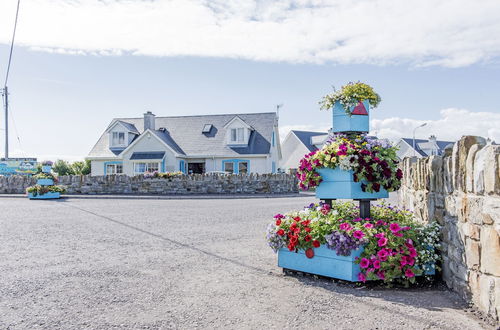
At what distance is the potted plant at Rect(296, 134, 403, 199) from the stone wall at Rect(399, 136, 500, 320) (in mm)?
603

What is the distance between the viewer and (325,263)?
17.7ft

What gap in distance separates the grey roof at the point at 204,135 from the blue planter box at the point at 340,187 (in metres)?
25.4

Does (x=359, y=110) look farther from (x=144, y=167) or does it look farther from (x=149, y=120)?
(x=149, y=120)

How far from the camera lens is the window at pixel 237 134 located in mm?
32469

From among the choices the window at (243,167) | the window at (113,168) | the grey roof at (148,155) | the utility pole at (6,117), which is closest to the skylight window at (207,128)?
the grey roof at (148,155)

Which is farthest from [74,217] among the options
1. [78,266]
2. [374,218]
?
[374,218]

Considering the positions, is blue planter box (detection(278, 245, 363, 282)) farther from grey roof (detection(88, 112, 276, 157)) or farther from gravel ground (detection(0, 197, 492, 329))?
grey roof (detection(88, 112, 276, 157))

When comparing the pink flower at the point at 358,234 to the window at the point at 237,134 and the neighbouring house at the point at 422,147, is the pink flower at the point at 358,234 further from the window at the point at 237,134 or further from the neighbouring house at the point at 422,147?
the neighbouring house at the point at 422,147

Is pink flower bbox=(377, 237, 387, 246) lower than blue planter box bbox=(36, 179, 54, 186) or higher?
lower

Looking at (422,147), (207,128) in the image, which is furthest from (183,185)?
(422,147)

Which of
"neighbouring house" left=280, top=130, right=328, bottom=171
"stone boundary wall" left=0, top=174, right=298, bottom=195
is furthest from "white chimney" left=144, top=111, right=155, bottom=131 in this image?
"neighbouring house" left=280, top=130, right=328, bottom=171

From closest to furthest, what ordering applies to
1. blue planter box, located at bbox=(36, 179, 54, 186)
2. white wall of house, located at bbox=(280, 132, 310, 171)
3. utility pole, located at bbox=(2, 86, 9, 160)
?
blue planter box, located at bbox=(36, 179, 54, 186)
utility pole, located at bbox=(2, 86, 9, 160)
white wall of house, located at bbox=(280, 132, 310, 171)

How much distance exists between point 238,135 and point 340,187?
2713 cm

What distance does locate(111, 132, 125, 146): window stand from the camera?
3466 cm
